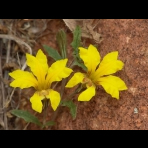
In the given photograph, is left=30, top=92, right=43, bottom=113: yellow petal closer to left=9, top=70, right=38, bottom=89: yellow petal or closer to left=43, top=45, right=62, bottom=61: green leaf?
left=9, top=70, right=38, bottom=89: yellow petal

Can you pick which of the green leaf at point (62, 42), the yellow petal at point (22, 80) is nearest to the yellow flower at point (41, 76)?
the yellow petal at point (22, 80)

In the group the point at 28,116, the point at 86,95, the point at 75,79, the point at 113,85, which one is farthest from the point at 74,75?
the point at 28,116

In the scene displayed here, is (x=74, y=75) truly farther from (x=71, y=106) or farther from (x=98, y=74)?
(x=71, y=106)

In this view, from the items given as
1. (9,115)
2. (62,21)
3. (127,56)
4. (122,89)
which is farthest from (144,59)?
(9,115)

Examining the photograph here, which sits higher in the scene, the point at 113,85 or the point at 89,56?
the point at 89,56

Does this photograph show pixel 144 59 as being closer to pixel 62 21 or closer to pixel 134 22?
pixel 134 22

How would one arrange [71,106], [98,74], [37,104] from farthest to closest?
1. [71,106]
2. [98,74]
3. [37,104]

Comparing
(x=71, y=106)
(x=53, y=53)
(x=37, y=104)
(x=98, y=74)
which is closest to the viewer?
(x=37, y=104)

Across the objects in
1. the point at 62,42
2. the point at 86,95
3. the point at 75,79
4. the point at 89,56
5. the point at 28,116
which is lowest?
the point at 28,116
